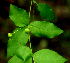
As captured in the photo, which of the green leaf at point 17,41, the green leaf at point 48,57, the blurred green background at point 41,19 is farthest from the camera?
the blurred green background at point 41,19

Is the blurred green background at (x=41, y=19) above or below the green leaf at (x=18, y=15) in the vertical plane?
below

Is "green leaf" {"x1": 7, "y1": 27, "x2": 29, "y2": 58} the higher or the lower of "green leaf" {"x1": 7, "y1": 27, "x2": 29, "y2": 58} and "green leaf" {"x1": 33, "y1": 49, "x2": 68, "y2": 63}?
the higher

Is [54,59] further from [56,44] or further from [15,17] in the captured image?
[56,44]

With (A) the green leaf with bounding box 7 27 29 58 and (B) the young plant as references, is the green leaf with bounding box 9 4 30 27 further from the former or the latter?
(A) the green leaf with bounding box 7 27 29 58

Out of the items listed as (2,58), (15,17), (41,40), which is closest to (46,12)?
(15,17)

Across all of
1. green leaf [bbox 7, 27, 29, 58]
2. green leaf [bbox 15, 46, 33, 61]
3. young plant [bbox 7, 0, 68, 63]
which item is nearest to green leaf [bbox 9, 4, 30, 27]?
young plant [bbox 7, 0, 68, 63]

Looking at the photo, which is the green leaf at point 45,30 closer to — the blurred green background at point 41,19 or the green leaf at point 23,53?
the green leaf at point 23,53

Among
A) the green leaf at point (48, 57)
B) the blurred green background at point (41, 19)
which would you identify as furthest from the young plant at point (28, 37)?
the blurred green background at point (41, 19)

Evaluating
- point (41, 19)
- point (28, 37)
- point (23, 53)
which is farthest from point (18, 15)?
point (41, 19)
